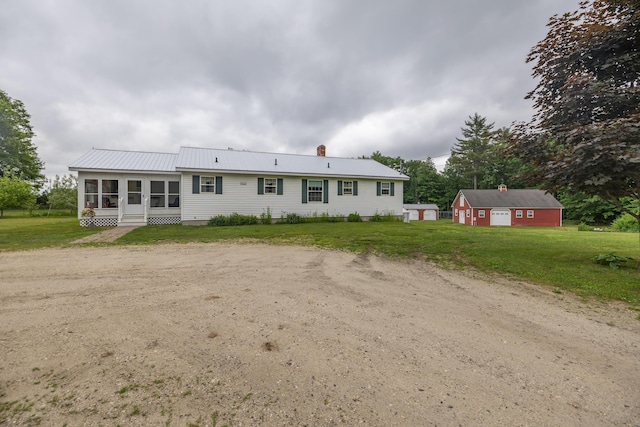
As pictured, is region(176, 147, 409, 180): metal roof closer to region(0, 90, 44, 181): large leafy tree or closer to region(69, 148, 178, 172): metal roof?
region(69, 148, 178, 172): metal roof

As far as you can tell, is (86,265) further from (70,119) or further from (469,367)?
(70,119)

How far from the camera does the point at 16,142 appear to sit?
28250mm

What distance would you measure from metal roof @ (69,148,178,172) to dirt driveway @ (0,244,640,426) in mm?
11632

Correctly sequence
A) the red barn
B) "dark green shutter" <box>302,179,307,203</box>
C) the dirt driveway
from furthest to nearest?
1. the red barn
2. "dark green shutter" <box>302,179,307,203</box>
3. the dirt driveway

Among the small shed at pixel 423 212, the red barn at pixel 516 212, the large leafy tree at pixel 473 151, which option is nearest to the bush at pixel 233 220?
the red barn at pixel 516 212

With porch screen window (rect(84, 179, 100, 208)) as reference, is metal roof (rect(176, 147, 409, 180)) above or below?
above

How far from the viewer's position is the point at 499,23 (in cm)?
1063

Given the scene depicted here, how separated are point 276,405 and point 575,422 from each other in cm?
190

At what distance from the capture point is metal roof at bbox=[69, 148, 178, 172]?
13.9 m

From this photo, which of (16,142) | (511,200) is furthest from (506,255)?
(16,142)

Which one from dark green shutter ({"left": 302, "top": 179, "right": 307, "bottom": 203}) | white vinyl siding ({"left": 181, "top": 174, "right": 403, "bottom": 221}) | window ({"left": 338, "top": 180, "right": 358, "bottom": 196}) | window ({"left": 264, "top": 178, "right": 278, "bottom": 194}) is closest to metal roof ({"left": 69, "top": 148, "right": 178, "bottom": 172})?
white vinyl siding ({"left": 181, "top": 174, "right": 403, "bottom": 221})

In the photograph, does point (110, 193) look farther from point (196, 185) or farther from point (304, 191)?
point (304, 191)

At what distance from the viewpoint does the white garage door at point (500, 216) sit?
32719 millimetres

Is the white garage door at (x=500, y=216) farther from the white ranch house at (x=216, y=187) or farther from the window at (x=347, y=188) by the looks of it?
the window at (x=347, y=188)
